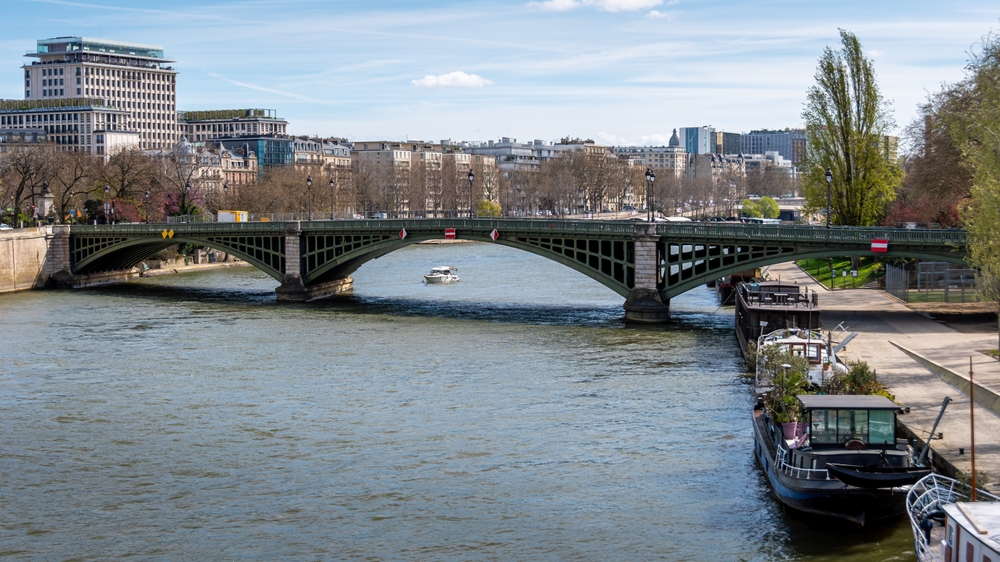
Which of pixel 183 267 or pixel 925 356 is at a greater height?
pixel 183 267

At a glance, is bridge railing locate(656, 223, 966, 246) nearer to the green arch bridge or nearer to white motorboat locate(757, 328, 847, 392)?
the green arch bridge

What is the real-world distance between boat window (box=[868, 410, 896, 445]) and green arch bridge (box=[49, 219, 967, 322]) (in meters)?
28.4

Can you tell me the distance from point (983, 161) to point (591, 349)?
62.2 feet

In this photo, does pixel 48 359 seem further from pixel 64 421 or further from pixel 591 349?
pixel 591 349

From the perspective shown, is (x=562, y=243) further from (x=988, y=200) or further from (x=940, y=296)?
(x=988, y=200)

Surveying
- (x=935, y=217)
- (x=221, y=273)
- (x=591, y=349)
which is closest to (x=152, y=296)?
(x=221, y=273)

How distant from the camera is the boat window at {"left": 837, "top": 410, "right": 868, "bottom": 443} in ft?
92.4

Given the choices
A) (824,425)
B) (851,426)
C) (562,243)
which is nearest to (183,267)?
(562,243)

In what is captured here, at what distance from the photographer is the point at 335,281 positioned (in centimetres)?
8138

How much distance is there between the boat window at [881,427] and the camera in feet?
91.6

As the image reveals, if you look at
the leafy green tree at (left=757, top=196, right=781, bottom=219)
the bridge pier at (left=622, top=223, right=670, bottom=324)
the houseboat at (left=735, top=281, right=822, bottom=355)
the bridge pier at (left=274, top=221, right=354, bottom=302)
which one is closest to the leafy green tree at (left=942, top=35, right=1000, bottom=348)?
the houseboat at (left=735, top=281, right=822, bottom=355)

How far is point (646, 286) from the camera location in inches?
2495

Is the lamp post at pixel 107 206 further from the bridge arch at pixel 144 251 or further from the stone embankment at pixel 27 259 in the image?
the stone embankment at pixel 27 259

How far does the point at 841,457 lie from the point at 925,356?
16347 mm
